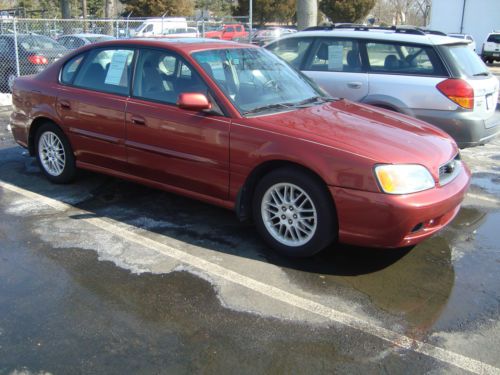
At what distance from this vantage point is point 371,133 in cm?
398

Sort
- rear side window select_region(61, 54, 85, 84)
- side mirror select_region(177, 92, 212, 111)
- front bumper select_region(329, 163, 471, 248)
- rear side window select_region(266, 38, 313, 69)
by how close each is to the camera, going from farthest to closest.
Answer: rear side window select_region(266, 38, 313, 69) < rear side window select_region(61, 54, 85, 84) < side mirror select_region(177, 92, 212, 111) < front bumper select_region(329, 163, 471, 248)

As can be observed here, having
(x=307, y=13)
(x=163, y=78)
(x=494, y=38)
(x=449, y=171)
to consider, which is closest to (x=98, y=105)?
(x=163, y=78)

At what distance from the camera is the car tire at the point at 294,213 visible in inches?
148

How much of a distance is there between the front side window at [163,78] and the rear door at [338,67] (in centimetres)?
268

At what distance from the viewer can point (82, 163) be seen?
17.8ft

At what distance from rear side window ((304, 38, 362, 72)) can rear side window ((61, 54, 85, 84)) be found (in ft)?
10.4

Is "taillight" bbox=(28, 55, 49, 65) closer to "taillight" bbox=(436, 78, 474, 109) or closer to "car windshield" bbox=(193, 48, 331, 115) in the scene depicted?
Result: "car windshield" bbox=(193, 48, 331, 115)

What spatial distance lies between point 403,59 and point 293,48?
5.43 feet

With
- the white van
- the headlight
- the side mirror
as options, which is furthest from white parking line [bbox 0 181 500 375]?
the white van

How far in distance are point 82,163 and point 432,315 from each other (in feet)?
12.4

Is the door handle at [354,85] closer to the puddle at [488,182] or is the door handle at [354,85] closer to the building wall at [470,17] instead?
the puddle at [488,182]

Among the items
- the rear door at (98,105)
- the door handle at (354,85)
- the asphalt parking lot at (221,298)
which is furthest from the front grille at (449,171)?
the rear door at (98,105)

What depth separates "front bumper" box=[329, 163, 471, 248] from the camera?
349cm

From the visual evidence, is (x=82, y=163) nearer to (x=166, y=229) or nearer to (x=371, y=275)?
(x=166, y=229)
